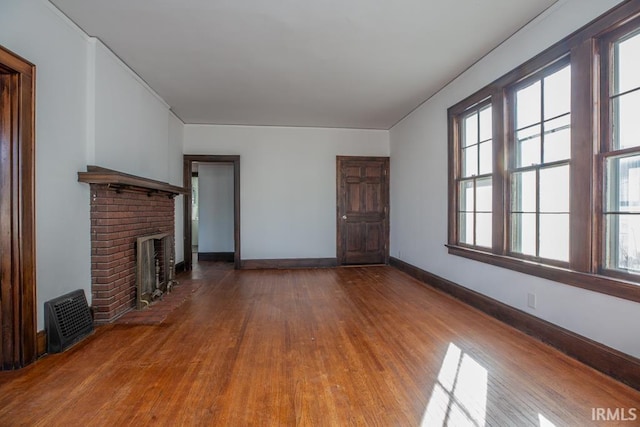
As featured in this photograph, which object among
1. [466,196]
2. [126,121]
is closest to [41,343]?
[126,121]

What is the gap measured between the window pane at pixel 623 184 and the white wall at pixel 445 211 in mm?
634

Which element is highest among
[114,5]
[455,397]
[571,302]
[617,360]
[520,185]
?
[114,5]

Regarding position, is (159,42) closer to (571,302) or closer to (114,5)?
(114,5)

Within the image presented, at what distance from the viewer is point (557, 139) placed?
8.37ft

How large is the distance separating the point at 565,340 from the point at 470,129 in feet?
8.19

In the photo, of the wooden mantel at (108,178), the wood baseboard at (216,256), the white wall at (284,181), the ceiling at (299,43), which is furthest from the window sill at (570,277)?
the wood baseboard at (216,256)

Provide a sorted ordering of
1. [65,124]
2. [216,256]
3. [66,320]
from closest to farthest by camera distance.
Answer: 1. [66,320]
2. [65,124]
3. [216,256]

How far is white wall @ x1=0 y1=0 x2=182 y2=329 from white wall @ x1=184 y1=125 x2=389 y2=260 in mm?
2419

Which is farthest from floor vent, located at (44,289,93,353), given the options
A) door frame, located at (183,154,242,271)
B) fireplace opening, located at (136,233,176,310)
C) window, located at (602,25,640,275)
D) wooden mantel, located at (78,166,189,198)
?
window, located at (602,25,640,275)

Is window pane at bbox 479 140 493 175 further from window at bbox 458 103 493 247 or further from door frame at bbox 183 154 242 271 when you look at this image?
door frame at bbox 183 154 242 271

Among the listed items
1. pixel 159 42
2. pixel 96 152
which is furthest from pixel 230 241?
pixel 159 42

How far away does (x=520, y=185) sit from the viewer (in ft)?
9.74

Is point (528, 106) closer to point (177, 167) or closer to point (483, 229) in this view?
point (483, 229)

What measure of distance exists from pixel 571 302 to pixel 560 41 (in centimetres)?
208
